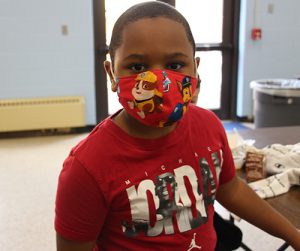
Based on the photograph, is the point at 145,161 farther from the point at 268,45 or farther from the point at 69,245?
the point at 268,45

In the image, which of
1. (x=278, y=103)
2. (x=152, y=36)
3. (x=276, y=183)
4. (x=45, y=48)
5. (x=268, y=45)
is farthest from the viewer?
(x=268, y=45)

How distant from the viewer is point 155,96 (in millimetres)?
751

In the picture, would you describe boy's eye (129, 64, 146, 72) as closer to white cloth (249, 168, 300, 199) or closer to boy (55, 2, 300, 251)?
boy (55, 2, 300, 251)

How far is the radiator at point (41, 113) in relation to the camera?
423 cm

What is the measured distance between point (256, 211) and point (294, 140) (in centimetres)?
81

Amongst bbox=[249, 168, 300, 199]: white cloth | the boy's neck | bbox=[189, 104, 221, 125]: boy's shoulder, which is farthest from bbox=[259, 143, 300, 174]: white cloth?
the boy's neck

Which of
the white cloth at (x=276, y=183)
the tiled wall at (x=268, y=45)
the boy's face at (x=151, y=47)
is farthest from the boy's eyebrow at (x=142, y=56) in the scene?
the tiled wall at (x=268, y=45)

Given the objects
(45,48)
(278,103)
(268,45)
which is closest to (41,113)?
(45,48)

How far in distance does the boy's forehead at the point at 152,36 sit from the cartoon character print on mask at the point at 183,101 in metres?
0.06

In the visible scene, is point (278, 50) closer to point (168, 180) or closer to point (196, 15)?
point (196, 15)

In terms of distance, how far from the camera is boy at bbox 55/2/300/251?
750 mm

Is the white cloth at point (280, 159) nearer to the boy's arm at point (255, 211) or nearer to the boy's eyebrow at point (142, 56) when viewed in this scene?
the boy's arm at point (255, 211)

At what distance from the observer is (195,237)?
2.79 ft

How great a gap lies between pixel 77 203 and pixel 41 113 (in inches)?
146
